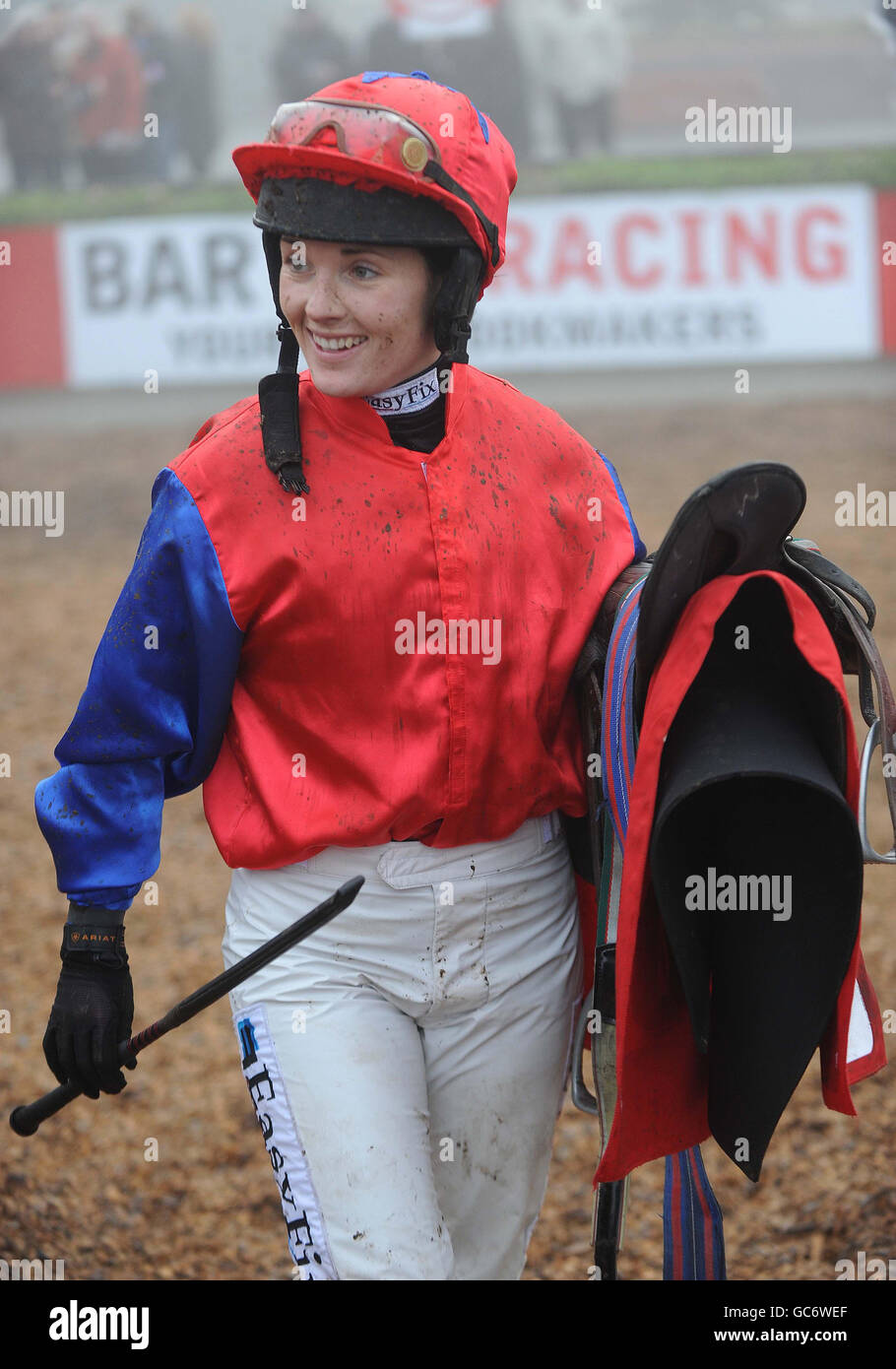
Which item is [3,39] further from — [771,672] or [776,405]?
[771,672]

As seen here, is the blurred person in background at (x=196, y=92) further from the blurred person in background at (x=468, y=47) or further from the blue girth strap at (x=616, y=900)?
the blue girth strap at (x=616, y=900)

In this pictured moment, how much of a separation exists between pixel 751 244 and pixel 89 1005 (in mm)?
12953

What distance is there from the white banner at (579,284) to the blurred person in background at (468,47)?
3.52m

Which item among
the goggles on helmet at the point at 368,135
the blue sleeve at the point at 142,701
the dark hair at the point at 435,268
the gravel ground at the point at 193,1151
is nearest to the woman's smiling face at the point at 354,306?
the dark hair at the point at 435,268

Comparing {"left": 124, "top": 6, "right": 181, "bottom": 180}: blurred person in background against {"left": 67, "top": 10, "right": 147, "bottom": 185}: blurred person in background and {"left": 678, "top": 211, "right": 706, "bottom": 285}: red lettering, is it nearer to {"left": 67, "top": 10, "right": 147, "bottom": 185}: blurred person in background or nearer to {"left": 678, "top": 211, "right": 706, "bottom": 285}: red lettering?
{"left": 67, "top": 10, "right": 147, "bottom": 185}: blurred person in background

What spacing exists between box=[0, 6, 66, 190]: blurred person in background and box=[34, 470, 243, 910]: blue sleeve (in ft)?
52.8

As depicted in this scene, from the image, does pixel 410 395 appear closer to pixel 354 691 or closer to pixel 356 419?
pixel 356 419

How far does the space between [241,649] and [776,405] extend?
500 inches

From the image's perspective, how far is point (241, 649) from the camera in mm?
2434

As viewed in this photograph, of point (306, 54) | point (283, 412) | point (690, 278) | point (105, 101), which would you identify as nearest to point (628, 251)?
point (690, 278)

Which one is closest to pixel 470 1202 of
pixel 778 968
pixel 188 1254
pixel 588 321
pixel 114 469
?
pixel 778 968

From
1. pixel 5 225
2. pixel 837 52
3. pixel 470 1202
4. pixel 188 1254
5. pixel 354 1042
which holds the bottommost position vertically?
pixel 188 1254

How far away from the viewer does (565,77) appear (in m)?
17.8

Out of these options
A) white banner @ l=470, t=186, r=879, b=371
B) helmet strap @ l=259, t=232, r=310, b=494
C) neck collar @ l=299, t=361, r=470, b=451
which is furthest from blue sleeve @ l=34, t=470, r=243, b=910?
white banner @ l=470, t=186, r=879, b=371
